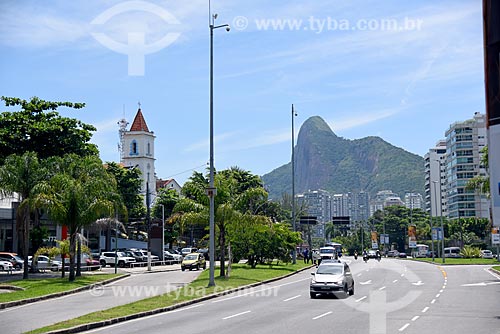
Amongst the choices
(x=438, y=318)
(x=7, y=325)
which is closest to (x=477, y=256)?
(x=438, y=318)

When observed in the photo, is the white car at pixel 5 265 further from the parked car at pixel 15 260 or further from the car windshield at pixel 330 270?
the car windshield at pixel 330 270

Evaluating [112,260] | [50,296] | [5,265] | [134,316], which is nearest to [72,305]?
[50,296]

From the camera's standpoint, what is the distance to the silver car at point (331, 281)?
2731cm

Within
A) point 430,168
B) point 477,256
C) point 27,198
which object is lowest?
point 477,256

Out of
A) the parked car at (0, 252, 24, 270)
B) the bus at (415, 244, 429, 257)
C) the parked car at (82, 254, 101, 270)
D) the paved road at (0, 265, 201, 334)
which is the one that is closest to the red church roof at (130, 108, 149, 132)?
the bus at (415, 244, 429, 257)

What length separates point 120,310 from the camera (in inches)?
873

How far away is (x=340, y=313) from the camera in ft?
71.2

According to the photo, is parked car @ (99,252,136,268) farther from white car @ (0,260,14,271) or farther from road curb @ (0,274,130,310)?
Answer: road curb @ (0,274,130,310)

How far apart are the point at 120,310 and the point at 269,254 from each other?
31.5 metres

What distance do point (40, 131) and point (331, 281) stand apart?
28.7 metres

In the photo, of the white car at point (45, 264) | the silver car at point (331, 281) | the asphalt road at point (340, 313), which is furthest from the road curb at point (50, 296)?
the white car at point (45, 264)

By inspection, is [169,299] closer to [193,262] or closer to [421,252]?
[193,262]

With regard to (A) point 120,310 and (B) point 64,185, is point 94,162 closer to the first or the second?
(B) point 64,185

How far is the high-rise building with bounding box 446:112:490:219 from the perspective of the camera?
157 m
